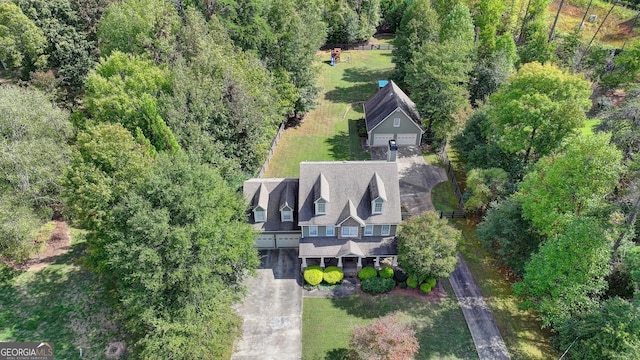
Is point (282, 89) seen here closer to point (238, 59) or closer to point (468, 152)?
point (238, 59)

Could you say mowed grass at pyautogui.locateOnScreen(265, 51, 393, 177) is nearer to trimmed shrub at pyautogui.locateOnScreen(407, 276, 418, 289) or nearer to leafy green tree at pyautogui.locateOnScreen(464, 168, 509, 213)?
leafy green tree at pyautogui.locateOnScreen(464, 168, 509, 213)

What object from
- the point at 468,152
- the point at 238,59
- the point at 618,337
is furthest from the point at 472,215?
the point at 238,59

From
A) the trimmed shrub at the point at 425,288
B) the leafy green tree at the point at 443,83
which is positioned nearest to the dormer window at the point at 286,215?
the trimmed shrub at the point at 425,288

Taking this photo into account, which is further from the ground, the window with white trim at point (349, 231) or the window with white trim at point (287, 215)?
the window with white trim at point (287, 215)

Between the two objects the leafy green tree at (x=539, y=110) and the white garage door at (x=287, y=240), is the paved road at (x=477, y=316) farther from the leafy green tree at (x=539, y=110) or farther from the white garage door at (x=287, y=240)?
the white garage door at (x=287, y=240)

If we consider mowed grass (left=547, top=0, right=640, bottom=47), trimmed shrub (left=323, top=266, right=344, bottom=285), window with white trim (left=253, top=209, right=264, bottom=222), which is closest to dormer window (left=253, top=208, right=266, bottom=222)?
window with white trim (left=253, top=209, right=264, bottom=222)

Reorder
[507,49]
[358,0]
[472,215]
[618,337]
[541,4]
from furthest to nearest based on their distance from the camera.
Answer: [358,0], [541,4], [507,49], [472,215], [618,337]
